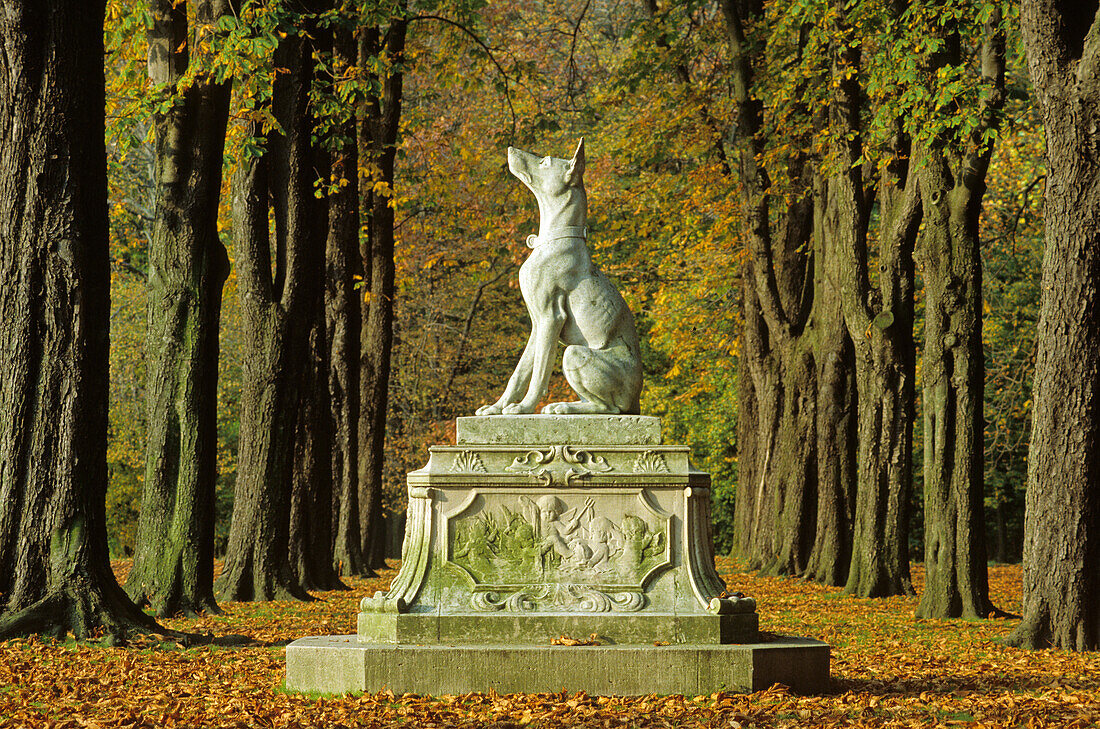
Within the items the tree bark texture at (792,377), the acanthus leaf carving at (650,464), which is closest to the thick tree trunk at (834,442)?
the tree bark texture at (792,377)

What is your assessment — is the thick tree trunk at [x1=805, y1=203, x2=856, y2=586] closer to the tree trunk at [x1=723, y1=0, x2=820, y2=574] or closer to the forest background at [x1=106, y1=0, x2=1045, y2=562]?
the tree trunk at [x1=723, y1=0, x2=820, y2=574]

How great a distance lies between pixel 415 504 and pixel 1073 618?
6150 mm

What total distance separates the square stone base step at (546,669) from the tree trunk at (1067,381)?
409 cm

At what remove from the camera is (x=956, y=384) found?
578 inches

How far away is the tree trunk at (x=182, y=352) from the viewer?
1355 cm

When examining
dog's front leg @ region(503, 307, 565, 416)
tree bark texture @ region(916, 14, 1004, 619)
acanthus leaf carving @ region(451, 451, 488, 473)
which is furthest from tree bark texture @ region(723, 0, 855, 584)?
acanthus leaf carving @ region(451, 451, 488, 473)

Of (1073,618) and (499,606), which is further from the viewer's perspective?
(1073,618)

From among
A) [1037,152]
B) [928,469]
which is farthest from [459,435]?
[1037,152]

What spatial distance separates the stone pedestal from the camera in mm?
8688

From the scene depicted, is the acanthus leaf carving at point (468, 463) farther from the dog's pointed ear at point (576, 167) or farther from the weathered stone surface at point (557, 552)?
the dog's pointed ear at point (576, 167)

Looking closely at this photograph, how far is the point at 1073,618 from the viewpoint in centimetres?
1107

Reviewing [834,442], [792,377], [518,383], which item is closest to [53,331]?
[518,383]

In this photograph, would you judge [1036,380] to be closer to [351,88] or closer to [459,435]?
[459,435]

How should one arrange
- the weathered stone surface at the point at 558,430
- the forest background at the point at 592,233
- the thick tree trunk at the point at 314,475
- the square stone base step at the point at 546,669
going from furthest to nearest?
the forest background at the point at 592,233 < the thick tree trunk at the point at 314,475 < the weathered stone surface at the point at 558,430 < the square stone base step at the point at 546,669
